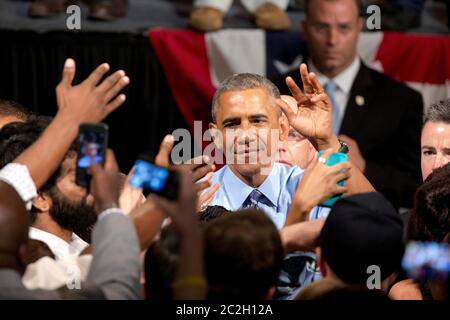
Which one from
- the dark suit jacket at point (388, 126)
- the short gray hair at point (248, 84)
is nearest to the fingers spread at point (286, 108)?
the short gray hair at point (248, 84)

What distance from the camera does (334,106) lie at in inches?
182

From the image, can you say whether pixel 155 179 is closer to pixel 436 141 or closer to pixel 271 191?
pixel 271 191

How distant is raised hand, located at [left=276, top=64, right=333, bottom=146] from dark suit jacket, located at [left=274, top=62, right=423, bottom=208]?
140 centimetres

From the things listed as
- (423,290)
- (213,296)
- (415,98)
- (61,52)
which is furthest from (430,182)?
(61,52)

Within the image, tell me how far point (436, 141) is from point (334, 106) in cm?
106

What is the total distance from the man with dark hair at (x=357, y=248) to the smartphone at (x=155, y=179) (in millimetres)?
390

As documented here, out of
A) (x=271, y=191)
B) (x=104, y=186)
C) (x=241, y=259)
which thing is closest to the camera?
(x=241, y=259)

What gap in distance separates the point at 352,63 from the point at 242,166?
4.86 ft

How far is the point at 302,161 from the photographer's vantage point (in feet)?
12.0

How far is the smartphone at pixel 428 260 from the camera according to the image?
8.20 feet

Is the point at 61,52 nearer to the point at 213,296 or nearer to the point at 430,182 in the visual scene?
the point at 430,182

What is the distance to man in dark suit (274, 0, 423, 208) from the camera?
4.55 metres

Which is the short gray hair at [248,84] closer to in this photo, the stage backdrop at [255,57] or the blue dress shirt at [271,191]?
the blue dress shirt at [271,191]

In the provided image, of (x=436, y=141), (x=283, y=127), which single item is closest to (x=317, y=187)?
(x=283, y=127)
